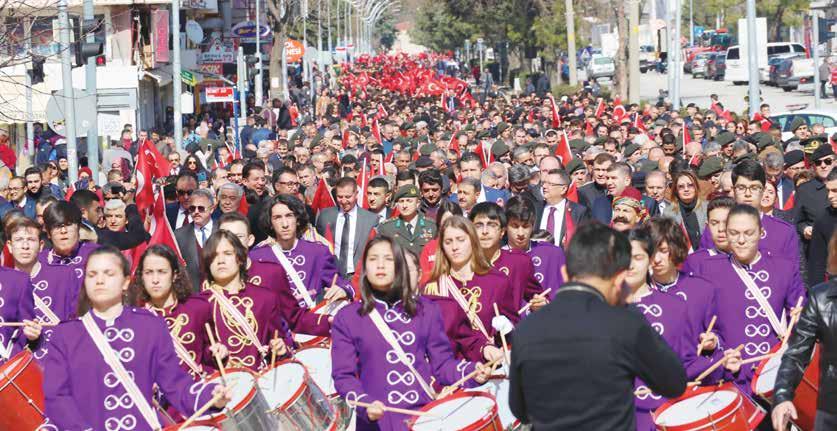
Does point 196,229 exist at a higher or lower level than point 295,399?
higher

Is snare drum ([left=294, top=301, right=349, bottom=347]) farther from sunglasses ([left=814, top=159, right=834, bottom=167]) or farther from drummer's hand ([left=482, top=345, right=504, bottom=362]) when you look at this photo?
sunglasses ([left=814, top=159, right=834, bottom=167])

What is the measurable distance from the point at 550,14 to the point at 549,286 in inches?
2474

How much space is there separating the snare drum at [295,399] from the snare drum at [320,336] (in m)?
1.46

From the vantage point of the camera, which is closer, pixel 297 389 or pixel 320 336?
pixel 297 389

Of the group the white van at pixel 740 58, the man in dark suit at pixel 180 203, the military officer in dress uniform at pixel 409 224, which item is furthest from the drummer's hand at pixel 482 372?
the white van at pixel 740 58

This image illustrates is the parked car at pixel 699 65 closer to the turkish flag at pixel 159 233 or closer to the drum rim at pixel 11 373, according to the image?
the turkish flag at pixel 159 233

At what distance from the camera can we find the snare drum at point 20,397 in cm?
762

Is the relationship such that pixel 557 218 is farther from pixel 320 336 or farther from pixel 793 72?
pixel 793 72

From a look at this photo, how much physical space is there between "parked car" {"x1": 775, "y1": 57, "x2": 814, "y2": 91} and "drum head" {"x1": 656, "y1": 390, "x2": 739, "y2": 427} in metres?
52.5

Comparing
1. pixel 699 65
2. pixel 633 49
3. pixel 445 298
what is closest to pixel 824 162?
pixel 445 298

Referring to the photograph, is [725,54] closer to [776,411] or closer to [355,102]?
[355,102]

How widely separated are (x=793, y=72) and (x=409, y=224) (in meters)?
49.9

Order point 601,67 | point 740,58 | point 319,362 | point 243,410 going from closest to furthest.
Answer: point 243,410
point 319,362
point 740,58
point 601,67

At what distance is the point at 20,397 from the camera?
25.2 ft
